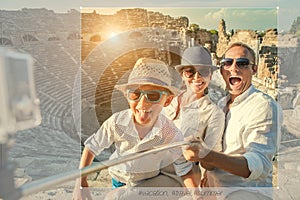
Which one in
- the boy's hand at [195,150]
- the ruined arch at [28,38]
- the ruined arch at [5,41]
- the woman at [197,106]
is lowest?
the boy's hand at [195,150]

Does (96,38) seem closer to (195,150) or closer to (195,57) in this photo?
(195,57)

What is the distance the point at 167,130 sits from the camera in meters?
2.35

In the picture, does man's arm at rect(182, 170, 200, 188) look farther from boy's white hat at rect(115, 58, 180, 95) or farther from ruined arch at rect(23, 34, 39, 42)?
ruined arch at rect(23, 34, 39, 42)

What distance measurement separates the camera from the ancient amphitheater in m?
2.30

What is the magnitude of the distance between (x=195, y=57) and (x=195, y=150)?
461mm

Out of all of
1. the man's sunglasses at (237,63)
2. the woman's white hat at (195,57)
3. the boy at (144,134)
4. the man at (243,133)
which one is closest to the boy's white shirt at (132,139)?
the boy at (144,134)

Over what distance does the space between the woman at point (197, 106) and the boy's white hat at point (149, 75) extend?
69 mm

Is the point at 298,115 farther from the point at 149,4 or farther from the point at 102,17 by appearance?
the point at 102,17

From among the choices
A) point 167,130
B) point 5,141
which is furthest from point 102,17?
point 5,141

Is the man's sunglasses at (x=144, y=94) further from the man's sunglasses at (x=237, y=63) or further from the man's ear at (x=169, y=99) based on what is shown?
the man's sunglasses at (x=237, y=63)

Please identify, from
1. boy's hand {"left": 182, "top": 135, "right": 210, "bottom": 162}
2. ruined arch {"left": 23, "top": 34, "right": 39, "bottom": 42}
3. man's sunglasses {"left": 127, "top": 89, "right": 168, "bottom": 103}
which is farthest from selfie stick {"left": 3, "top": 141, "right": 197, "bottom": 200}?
ruined arch {"left": 23, "top": 34, "right": 39, "bottom": 42}

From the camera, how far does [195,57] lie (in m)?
2.34

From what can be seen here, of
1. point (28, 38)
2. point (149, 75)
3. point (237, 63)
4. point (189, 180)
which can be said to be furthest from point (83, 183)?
point (237, 63)

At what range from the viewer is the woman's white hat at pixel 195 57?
7.64 ft
